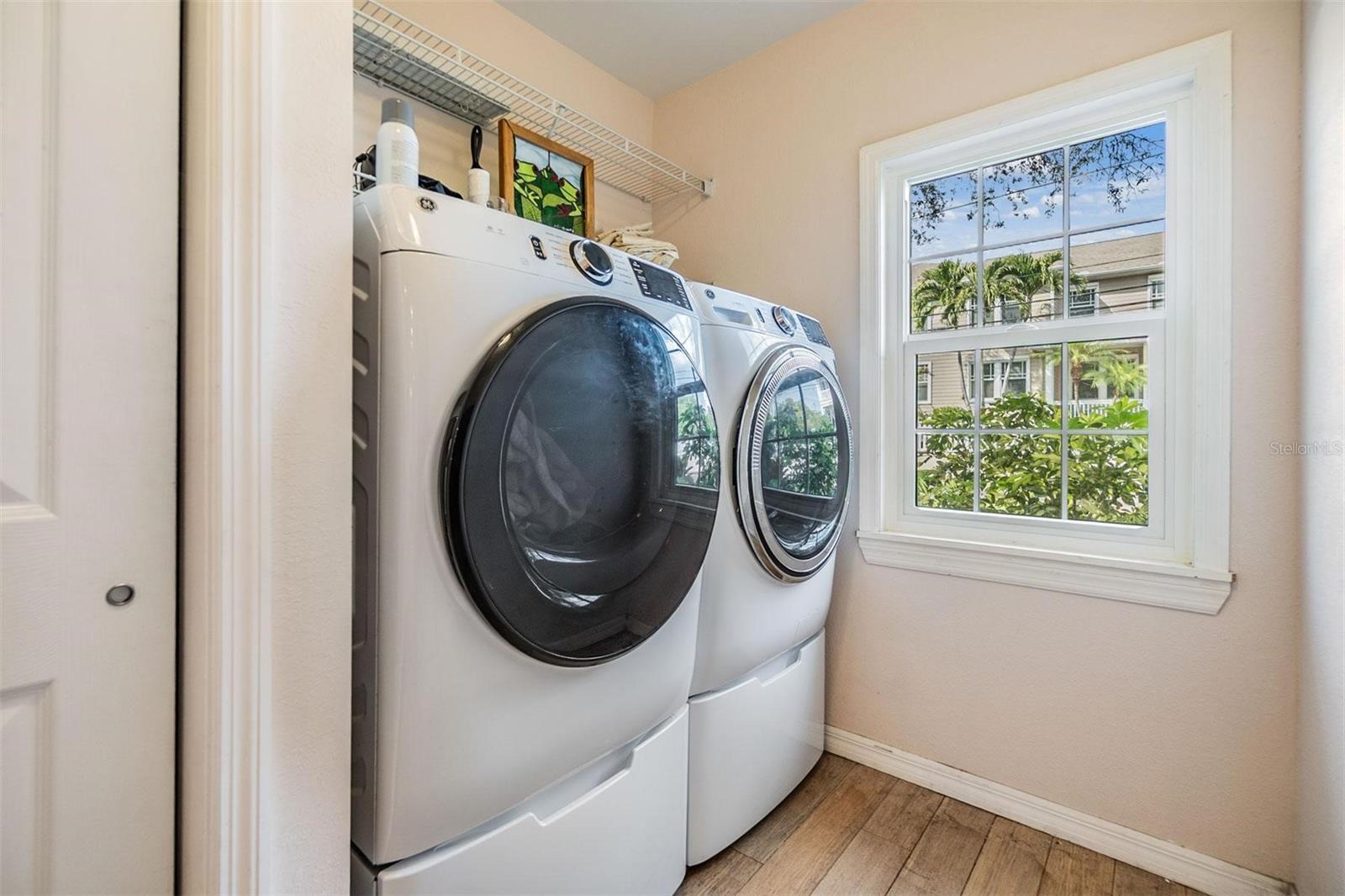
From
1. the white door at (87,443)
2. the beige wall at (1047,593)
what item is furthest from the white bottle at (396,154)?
the beige wall at (1047,593)

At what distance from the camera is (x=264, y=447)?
2.31 ft

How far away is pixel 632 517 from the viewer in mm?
1037

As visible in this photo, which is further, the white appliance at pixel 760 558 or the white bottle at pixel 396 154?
the white appliance at pixel 760 558

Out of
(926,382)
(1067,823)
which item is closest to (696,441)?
(926,382)

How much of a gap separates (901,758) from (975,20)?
222 cm

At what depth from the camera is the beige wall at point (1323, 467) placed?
102cm

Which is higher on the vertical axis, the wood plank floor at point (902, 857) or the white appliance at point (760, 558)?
the white appliance at point (760, 558)

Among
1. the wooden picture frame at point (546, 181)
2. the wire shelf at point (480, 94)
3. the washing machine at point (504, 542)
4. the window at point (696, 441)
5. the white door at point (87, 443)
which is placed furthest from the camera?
the wooden picture frame at point (546, 181)

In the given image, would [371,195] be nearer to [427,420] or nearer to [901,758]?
[427,420]

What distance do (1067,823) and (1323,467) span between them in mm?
1069

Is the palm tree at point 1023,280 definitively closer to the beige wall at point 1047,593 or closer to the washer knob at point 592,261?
the beige wall at point 1047,593

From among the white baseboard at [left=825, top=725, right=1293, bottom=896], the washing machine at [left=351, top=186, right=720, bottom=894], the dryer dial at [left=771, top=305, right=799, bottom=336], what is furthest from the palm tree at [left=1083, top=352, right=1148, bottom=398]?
the washing machine at [left=351, top=186, right=720, bottom=894]

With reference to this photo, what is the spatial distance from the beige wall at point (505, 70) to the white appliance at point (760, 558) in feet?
3.38

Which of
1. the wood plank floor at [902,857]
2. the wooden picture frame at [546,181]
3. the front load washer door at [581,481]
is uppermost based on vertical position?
the wooden picture frame at [546,181]
